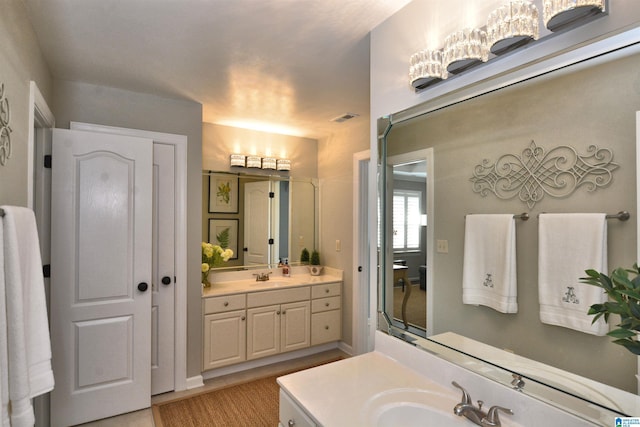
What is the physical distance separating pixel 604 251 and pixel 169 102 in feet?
9.72

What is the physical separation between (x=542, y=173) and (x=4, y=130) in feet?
6.28

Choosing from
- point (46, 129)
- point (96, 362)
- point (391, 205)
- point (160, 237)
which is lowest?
point (96, 362)

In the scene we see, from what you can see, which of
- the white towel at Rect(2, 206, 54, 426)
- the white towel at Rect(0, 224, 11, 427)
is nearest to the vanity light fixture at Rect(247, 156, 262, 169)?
the white towel at Rect(2, 206, 54, 426)

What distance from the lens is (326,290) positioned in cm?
364

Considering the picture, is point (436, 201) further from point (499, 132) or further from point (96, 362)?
point (96, 362)

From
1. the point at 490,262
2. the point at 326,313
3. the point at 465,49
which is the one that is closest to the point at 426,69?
the point at 465,49

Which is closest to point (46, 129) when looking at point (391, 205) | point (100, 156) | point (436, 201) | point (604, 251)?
point (100, 156)

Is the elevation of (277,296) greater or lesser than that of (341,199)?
lesser

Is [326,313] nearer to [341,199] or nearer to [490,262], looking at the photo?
[341,199]

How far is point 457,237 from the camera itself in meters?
1.31

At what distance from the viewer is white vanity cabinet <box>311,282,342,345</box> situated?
356 centimetres

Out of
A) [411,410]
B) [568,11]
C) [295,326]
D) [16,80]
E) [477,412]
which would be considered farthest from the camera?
[295,326]

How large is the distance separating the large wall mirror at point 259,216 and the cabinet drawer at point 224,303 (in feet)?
1.57

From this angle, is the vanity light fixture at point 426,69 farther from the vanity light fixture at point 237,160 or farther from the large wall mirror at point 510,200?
the vanity light fixture at point 237,160
